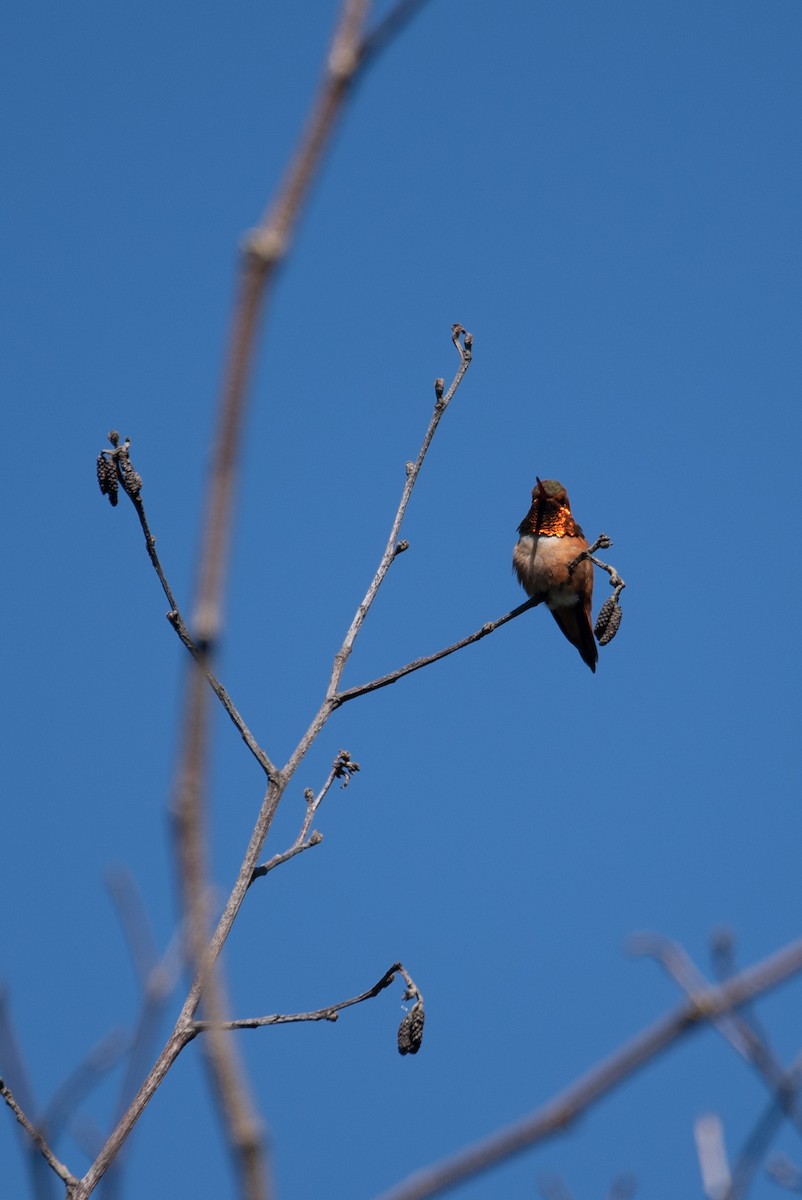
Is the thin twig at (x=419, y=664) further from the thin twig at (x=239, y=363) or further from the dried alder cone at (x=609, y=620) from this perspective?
the thin twig at (x=239, y=363)

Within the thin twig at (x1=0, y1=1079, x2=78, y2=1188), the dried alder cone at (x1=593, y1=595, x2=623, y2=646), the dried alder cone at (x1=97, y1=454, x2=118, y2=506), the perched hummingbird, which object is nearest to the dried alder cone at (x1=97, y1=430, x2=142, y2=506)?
the dried alder cone at (x1=97, y1=454, x2=118, y2=506)

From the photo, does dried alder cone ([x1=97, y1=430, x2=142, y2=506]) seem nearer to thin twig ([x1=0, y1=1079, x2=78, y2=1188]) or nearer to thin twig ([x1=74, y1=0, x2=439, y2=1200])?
thin twig ([x1=0, y1=1079, x2=78, y2=1188])

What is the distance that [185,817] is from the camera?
0.94 metres

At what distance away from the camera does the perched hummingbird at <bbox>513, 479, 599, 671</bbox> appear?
28.3ft

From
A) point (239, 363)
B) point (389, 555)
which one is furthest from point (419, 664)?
point (239, 363)

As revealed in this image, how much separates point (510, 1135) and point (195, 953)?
0.99ft

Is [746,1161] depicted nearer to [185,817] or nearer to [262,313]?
[185,817]

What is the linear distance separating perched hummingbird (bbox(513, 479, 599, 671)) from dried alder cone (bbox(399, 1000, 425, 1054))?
5050 mm

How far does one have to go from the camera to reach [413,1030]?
11.8 ft

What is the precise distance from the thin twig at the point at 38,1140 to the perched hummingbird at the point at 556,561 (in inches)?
233

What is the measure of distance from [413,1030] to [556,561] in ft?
17.4

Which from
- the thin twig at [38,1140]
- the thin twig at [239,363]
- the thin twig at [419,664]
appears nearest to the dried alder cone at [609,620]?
the thin twig at [419,664]

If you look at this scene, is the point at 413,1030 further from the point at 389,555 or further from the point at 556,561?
the point at 556,561

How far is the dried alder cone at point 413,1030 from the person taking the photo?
3600 millimetres
